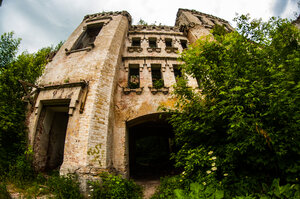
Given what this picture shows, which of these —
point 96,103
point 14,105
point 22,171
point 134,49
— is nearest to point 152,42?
point 134,49

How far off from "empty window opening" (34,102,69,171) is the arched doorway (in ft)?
11.7

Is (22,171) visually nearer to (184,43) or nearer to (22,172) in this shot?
(22,172)

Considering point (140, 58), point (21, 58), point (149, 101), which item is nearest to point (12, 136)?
point (21, 58)

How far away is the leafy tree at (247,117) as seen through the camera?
2256 millimetres

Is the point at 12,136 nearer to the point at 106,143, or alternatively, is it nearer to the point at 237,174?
the point at 106,143

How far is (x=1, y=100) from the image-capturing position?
4.89 metres

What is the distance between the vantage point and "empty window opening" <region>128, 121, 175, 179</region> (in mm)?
7414

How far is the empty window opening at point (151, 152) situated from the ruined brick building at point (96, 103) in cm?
38

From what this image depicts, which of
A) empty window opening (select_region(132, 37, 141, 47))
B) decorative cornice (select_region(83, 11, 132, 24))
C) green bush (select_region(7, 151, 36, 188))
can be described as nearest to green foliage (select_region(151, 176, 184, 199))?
green bush (select_region(7, 151, 36, 188))

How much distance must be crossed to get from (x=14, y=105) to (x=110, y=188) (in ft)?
17.6

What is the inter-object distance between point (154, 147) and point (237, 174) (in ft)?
35.9

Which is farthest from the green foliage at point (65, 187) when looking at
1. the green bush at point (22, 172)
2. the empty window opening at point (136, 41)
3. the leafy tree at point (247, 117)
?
the empty window opening at point (136, 41)

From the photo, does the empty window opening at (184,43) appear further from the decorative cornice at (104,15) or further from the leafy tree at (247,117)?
the leafy tree at (247,117)

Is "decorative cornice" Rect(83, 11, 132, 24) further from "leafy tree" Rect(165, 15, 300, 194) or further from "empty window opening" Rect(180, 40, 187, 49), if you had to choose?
"leafy tree" Rect(165, 15, 300, 194)
